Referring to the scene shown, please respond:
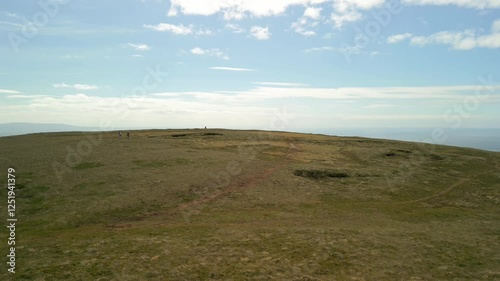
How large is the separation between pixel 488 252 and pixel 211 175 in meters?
32.6

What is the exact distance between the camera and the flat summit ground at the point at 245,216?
2133 centimetres

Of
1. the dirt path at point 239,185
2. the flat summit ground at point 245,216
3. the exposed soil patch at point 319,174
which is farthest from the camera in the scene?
the exposed soil patch at point 319,174

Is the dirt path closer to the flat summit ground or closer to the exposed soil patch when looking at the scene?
the flat summit ground

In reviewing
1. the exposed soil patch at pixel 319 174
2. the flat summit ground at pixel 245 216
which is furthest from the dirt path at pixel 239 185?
the exposed soil patch at pixel 319 174

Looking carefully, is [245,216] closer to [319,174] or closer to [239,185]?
[239,185]

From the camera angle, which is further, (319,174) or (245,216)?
(319,174)

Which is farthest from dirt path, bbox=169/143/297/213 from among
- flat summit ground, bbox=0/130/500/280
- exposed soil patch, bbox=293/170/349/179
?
exposed soil patch, bbox=293/170/349/179

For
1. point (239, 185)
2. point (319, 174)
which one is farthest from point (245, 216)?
point (319, 174)

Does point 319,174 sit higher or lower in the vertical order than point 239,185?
higher

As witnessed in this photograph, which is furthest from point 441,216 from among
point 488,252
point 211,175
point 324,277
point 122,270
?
point 122,270

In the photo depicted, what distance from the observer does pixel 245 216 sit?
1259 inches

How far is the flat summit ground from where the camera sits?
2133cm

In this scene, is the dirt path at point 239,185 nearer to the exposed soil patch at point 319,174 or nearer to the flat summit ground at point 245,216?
the flat summit ground at point 245,216

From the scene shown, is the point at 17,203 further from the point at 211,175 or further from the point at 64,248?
the point at 211,175
